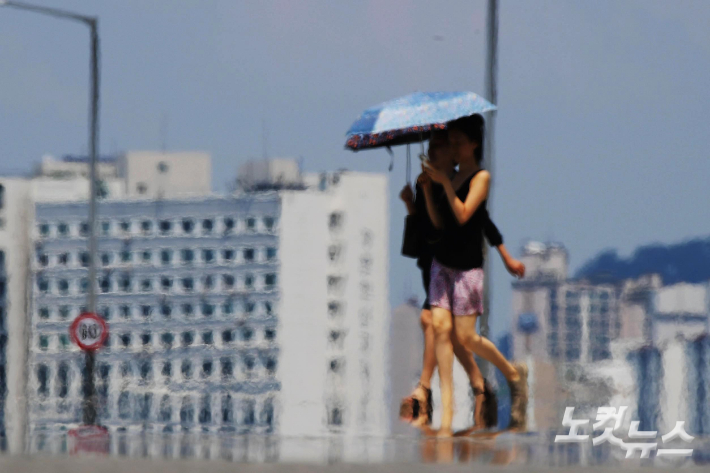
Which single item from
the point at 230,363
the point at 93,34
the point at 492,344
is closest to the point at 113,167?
the point at 230,363

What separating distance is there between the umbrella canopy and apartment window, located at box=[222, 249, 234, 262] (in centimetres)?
16764

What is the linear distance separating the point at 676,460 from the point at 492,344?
11.0 feet

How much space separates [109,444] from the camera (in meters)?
10.6

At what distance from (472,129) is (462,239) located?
84 centimetres

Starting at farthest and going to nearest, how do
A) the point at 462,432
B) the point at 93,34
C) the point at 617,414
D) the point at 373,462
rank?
1. the point at 93,34
2. the point at 462,432
3. the point at 617,414
4. the point at 373,462

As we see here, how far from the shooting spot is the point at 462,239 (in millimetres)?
11461

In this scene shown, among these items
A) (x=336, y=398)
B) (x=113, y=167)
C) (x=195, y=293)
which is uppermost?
(x=113, y=167)

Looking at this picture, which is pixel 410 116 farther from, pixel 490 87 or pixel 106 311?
pixel 106 311

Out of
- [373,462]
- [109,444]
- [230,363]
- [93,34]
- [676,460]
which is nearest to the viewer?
[373,462]

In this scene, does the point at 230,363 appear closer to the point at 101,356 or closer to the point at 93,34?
the point at 101,356

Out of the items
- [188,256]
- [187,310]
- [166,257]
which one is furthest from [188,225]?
[187,310]

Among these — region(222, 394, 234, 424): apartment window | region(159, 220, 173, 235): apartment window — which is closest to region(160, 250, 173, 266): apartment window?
region(159, 220, 173, 235): apartment window

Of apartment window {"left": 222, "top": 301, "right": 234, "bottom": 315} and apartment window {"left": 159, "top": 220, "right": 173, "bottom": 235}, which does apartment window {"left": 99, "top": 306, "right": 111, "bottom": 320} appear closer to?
apartment window {"left": 159, "top": 220, "right": 173, "bottom": 235}

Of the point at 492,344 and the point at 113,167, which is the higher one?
the point at 113,167
